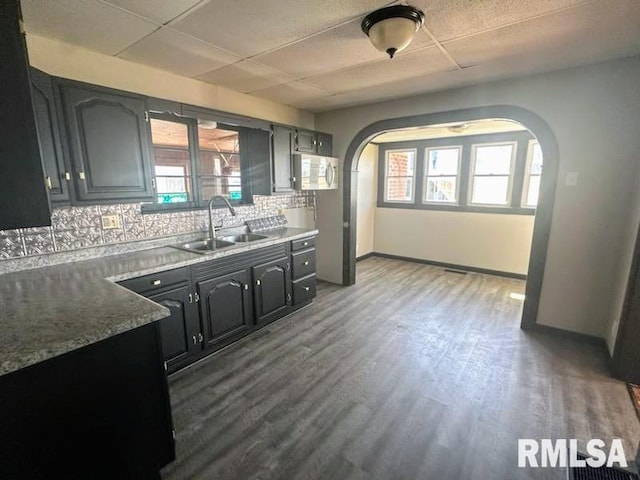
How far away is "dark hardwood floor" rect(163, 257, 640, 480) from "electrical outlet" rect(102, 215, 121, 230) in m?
1.31

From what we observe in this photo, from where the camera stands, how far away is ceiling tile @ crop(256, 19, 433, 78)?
195cm

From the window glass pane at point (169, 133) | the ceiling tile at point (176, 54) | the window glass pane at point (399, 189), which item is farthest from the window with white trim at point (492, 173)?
the window glass pane at point (169, 133)

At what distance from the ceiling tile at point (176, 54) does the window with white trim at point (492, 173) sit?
408 centimetres

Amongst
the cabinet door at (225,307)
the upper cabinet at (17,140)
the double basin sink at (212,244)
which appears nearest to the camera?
the upper cabinet at (17,140)

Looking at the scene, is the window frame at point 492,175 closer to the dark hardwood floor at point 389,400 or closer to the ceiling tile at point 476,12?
the dark hardwood floor at point 389,400

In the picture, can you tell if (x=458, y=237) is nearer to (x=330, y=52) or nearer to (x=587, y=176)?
(x=587, y=176)

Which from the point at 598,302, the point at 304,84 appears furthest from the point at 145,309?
the point at 598,302

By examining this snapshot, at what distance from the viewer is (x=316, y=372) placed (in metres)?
2.32

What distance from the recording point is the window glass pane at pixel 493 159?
4555 mm

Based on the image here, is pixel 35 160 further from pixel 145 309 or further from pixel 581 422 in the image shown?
pixel 581 422

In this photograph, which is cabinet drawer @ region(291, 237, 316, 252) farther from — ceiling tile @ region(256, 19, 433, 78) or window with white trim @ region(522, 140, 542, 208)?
window with white trim @ region(522, 140, 542, 208)

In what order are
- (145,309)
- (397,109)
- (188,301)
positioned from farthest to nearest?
(397,109)
(188,301)
(145,309)

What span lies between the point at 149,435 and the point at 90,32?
2.40 m

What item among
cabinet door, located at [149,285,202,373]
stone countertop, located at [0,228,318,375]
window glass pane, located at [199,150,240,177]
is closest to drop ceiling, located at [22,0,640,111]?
window glass pane, located at [199,150,240,177]
